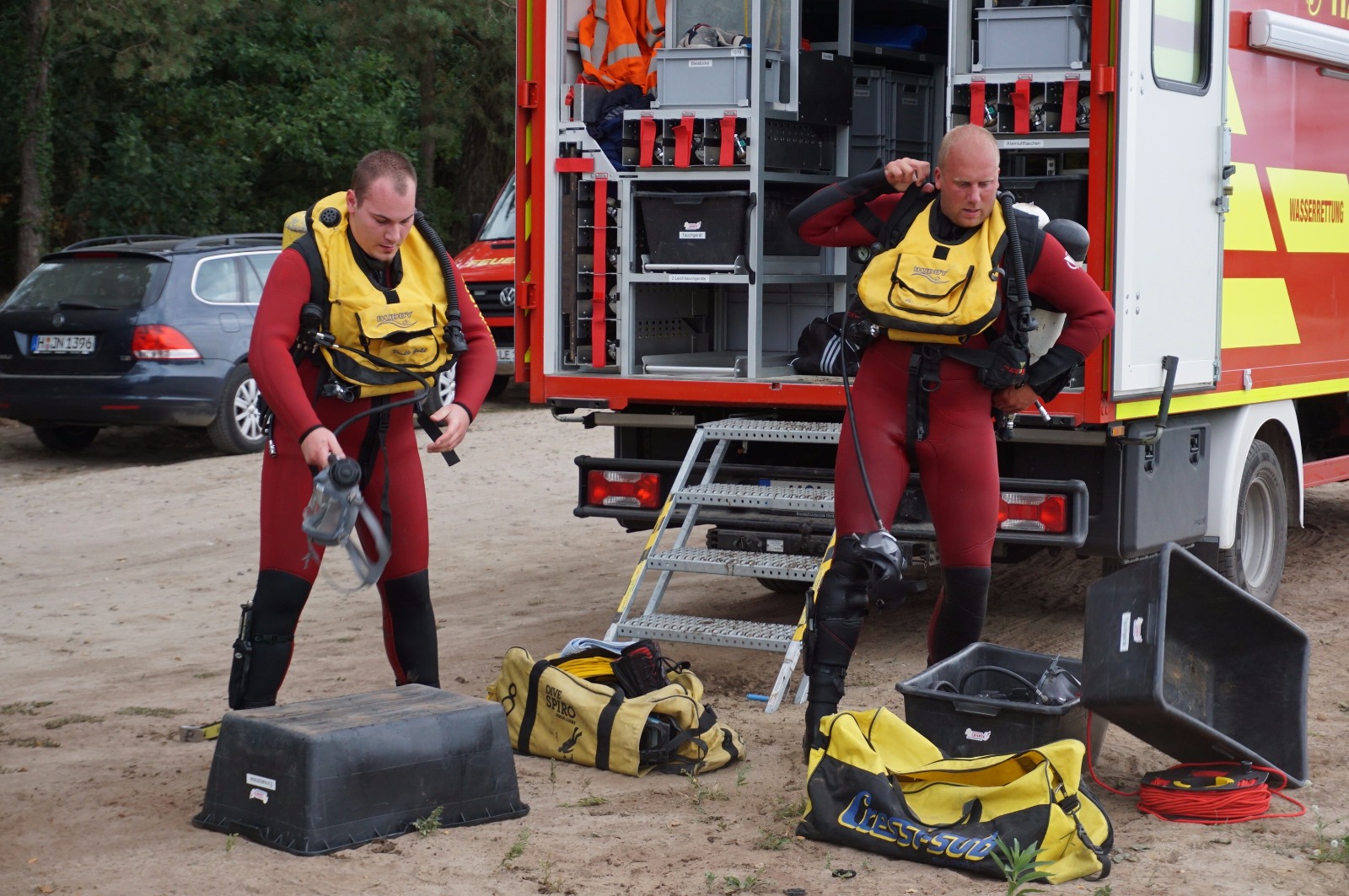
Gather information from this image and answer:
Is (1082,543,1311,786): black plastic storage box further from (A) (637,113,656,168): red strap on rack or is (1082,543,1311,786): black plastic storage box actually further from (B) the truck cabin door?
(A) (637,113,656,168): red strap on rack

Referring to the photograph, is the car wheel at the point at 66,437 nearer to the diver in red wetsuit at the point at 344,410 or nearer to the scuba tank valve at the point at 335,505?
the diver in red wetsuit at the point at 344,410

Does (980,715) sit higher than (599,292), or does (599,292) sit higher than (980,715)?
(599,292)

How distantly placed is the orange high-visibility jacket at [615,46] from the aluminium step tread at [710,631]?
2.43 m

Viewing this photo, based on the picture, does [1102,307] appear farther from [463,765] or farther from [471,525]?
[471,525]

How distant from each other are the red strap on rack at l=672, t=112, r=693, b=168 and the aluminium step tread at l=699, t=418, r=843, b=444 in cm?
112

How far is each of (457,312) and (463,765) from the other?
1380 millimetres

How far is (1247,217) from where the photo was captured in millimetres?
6840

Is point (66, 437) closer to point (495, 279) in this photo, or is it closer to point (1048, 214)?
point (495, 279)

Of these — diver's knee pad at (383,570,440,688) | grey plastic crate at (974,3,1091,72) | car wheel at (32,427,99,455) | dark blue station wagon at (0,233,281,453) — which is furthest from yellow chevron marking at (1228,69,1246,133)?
car wheel at (32,427,99,455)

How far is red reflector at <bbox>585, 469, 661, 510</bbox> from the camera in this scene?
686 cm

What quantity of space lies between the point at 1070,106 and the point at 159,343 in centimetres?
808

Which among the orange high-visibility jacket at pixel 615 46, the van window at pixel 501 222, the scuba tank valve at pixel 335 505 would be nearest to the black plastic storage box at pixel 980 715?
the scuba tank valve at pixel 335 505

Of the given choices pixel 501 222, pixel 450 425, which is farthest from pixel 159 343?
pixel 450 425

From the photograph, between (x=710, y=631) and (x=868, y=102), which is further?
(x=868, y=102)
